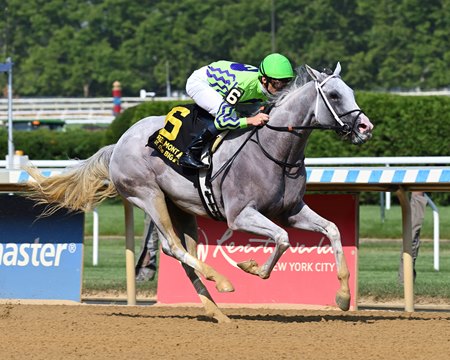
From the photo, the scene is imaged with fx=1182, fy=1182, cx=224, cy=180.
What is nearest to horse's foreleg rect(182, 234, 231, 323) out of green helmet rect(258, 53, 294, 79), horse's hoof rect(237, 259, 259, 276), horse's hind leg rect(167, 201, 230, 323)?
horse's hind leg rect(167, 201, 230, 323)

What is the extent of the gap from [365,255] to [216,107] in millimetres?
→ 7642

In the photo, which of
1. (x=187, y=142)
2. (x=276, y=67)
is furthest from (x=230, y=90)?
(x=187, y=142)

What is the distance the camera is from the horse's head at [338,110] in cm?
777

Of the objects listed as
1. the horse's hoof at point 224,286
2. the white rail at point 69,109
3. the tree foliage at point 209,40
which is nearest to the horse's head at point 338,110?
the horse's hoof at point 224,286

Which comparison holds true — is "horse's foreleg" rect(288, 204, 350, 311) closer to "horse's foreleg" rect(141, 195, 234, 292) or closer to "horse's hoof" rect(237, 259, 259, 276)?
"horse's hoof" rect(237, 259, 259, 276)

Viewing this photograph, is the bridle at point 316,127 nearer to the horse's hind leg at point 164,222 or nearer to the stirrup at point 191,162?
the stirrup at point 191,162

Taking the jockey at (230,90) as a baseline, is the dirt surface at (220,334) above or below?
below

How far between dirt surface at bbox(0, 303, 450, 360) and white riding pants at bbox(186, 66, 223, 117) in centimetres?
152

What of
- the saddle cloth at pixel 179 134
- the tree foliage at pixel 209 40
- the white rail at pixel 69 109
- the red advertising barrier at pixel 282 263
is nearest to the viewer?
the saddle cloth at pixel 179 134

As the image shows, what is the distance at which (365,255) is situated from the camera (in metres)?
15.5

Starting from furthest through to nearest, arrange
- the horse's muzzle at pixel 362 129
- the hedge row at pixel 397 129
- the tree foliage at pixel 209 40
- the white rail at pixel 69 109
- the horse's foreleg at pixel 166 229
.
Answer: the tree foliage at pixel 209 40 → the white rail at pixel 69 109 → the hedge row at pixel 397 129 → the horse's foreleg at pixel 166 229 → the horse's muzzle at pixel 362 129

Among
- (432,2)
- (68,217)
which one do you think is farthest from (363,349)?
(432,2)

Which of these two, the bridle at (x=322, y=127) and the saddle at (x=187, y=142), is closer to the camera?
the bridle at (x=322, y=127)

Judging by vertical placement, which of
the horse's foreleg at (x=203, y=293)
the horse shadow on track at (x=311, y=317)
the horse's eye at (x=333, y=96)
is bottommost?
the horse shadow on track at (x=311, y=317)
